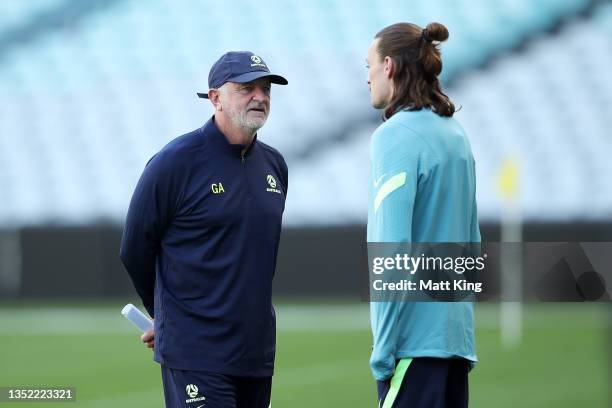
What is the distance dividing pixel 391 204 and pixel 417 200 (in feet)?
0.43

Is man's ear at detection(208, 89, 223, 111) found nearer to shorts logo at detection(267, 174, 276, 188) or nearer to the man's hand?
shorts logo at detection(267, 174, 276, 188)

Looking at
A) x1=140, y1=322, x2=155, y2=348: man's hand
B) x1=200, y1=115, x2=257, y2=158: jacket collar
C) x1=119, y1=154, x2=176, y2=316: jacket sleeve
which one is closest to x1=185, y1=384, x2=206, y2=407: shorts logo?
x1=140, y1=322, x2=155, y2=348: man's hand

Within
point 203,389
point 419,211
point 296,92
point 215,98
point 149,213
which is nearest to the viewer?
point 419,211

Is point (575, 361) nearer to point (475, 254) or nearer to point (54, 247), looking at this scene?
point (475, 254)

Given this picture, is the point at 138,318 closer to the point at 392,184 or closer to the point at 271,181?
the point at 271,181

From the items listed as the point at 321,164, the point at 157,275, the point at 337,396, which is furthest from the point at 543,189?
the point at 157,275

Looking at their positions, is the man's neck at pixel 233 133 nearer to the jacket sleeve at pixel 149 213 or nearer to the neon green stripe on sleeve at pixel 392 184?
the jacket sleeve at pixel 149 213

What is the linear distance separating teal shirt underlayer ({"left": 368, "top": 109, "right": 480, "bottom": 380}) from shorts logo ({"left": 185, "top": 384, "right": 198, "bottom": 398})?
793 millimetres

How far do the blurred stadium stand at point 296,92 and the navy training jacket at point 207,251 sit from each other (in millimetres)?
13220

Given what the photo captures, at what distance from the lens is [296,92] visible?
19.4 meters

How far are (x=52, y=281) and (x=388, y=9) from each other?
7560mm

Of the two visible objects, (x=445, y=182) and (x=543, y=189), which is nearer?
(x=445, y=182)

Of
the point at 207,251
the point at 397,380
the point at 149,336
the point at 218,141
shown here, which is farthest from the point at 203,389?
the point at 218,141

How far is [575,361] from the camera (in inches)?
404
